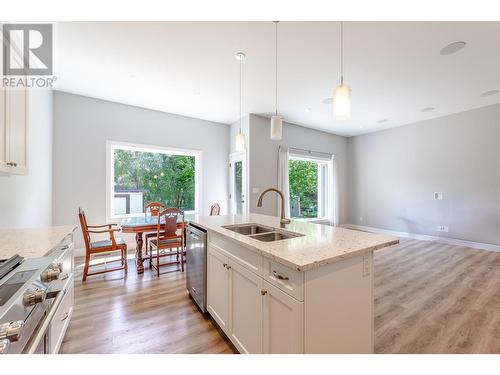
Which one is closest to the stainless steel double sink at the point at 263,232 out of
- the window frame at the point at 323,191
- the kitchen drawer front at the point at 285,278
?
the kitchen drawer front at the point at 285,278

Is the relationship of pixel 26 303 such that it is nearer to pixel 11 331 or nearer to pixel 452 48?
pixel 11 331

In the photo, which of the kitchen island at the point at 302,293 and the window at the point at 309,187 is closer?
the kitchen island at the point at 302,293

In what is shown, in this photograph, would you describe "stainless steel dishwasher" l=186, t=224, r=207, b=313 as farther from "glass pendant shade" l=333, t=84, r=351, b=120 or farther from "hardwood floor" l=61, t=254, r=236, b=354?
"glass pendant shade" l=333, t=84, r=351, b=120

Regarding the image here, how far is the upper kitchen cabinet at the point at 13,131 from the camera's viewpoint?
137 centimetres

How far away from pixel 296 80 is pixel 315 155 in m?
3.04

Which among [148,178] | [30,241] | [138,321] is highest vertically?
[148,178]

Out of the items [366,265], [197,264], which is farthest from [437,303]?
[197,264]

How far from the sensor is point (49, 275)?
3.58 ft

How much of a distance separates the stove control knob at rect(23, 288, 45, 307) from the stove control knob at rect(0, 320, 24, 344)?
17 cm

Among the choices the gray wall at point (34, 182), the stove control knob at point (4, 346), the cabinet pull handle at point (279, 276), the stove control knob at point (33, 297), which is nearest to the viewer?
the stove control knob at point (4, 346)

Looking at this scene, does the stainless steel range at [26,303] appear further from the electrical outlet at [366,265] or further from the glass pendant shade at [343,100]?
the glass pendant shade at [343,100]

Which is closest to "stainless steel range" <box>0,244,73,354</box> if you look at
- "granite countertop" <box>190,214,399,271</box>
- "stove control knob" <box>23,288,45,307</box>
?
"stove control knob" <box>23,288,45,307</box>

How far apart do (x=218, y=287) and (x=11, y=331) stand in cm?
133

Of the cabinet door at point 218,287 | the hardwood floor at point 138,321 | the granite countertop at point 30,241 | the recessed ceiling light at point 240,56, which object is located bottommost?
the hardwood floor at point 138,321
